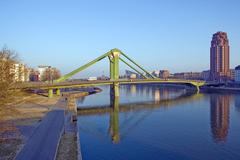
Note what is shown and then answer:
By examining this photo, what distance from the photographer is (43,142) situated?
15.6 metres

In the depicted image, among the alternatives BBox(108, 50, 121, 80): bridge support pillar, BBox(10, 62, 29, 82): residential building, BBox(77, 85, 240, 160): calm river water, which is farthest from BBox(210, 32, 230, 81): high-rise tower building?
BBox(10, 62, 29, 82): residential building

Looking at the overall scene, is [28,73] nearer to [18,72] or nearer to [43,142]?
[18,72]

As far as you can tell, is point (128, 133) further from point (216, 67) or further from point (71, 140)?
point (216, 67)

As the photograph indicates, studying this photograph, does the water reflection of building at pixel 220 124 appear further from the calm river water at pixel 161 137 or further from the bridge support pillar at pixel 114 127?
the bridge support pillar at pixel 114 127

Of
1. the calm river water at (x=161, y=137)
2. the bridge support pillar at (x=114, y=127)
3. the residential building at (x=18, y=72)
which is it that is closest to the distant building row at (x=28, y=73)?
the residential building at (x=18, y=72)

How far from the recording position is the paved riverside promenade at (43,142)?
1322 cm

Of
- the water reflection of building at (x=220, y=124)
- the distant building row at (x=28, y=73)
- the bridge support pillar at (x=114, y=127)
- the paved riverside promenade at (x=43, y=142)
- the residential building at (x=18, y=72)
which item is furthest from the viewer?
the water reflection of building at (x=220, y=124)

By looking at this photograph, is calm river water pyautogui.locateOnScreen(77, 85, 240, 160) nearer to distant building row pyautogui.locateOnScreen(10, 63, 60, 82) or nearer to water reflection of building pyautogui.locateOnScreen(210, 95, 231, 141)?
water reflection of building pyautogui.locateOnScreen(210, 95, 231, 141)

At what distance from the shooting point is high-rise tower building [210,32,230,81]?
116 meters

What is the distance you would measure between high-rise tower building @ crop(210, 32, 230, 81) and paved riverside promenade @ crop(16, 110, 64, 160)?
105 meters

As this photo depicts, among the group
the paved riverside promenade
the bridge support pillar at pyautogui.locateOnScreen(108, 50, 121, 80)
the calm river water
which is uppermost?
the bridge support pillar at pyautogui.locateOnScreen(108, 50, 121, 80)

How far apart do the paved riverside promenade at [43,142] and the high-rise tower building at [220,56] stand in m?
105

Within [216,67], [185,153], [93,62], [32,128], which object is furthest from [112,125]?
[216,67]

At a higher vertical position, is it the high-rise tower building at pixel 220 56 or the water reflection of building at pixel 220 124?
the high-rise tower building at pixel 220 56
